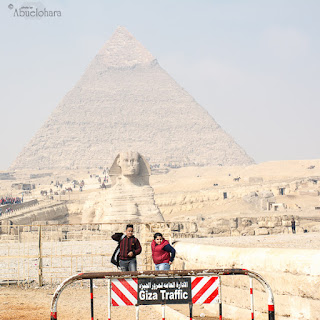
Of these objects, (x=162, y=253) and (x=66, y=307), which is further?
(x=66, y=307)

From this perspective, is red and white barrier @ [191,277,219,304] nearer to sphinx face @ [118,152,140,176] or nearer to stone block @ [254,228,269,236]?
stone block @ [254,228,269,236]

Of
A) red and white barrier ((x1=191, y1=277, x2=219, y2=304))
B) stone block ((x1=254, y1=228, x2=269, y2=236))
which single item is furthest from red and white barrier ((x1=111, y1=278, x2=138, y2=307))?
stone block ((x1=254, y1=228, x2=269, y2=236))

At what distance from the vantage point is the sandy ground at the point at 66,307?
6238mm

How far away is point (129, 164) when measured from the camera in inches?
722

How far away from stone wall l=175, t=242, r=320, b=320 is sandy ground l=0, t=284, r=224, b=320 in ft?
1.05

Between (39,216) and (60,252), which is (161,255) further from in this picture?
(39,216)

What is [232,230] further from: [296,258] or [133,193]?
[296,258]

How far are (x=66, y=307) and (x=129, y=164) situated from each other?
11.5m

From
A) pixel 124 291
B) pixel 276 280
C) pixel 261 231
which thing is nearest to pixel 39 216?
pixel 261 231

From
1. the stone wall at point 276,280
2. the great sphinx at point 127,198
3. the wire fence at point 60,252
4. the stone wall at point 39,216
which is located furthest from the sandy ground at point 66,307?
the stone wall at point 39,216

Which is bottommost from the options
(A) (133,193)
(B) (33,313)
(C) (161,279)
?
(B) (33,313)

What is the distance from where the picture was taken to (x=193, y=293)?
433cm

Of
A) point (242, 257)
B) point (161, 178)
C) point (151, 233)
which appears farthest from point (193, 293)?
point (161, 178)

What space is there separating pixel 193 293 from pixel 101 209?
1435 centimetres
